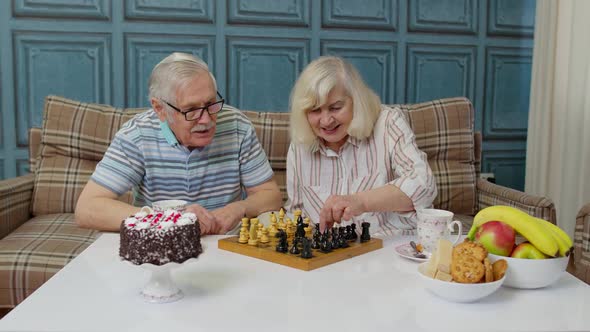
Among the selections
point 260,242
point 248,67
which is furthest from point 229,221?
point 248,67

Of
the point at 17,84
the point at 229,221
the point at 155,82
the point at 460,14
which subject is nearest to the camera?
the point at 229,221

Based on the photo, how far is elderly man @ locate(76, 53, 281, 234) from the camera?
1.76 meters

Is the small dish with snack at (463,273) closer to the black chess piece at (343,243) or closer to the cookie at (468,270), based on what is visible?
the cookie at (468,270)

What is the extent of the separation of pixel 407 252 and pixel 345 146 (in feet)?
2.13

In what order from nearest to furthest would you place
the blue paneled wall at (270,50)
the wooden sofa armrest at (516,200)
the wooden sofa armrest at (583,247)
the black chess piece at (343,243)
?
the black chess piece at (343,243)
the wooden sofa armrest at (583,247)
the wooden sofa armrest at (516,200)
the blue paneled wall at (270,50)

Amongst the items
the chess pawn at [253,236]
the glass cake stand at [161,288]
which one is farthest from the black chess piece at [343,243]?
the glass cake stand at [161,288]

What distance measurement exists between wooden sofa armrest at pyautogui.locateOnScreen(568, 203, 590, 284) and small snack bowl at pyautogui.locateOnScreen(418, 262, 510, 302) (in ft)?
3.50

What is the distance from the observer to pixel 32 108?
3.06 meters

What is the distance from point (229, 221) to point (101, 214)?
15.3 inches

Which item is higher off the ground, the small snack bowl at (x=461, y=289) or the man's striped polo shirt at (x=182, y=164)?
the man's striped polo shirt at (x=182, y=164)

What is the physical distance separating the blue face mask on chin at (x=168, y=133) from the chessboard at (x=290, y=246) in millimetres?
531

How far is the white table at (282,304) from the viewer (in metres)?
0.98

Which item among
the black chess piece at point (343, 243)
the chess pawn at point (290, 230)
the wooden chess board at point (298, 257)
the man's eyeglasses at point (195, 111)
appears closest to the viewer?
the wooden chess board at point (298, 257)

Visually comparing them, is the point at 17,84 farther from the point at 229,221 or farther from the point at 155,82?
the point at 229,221
